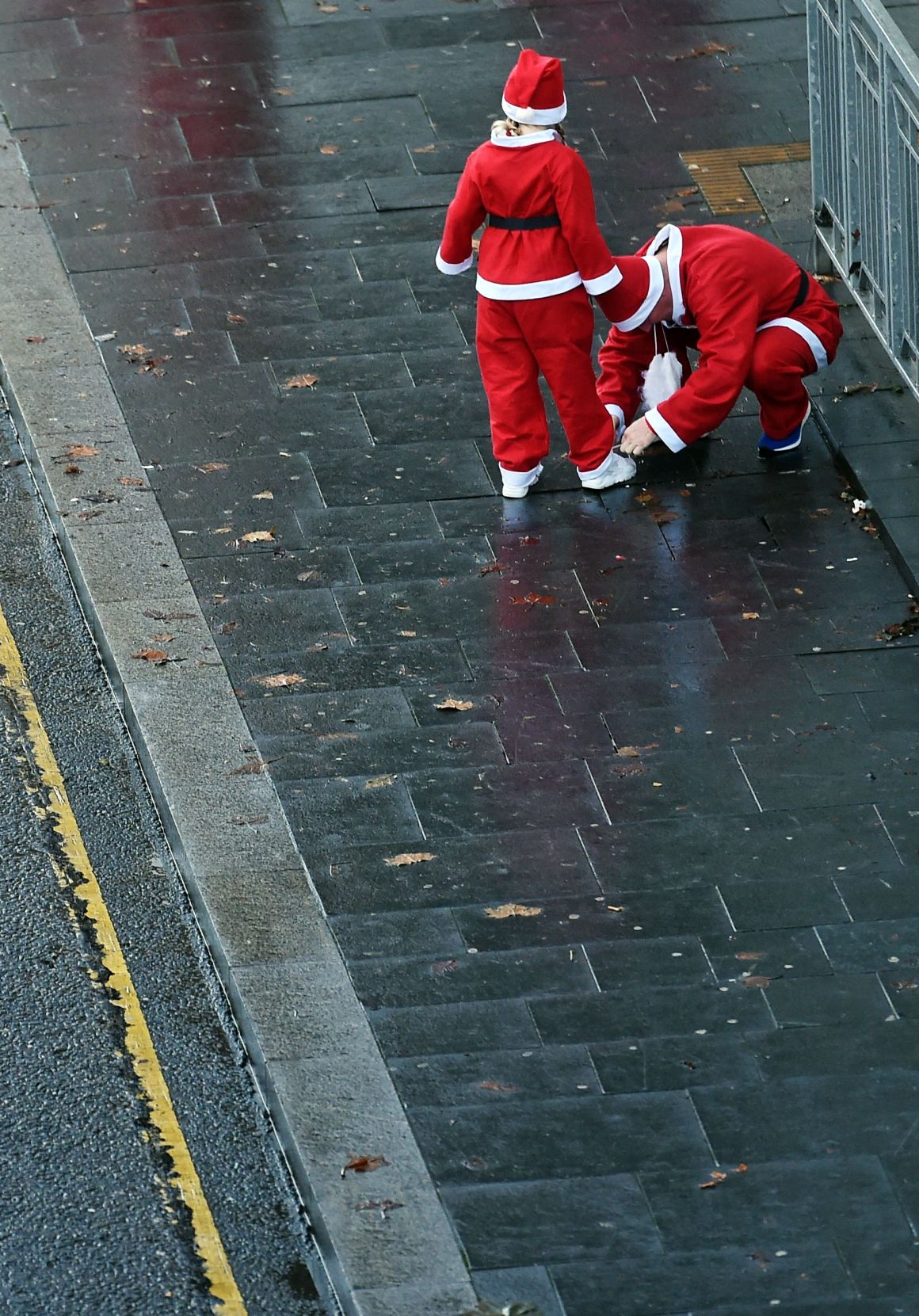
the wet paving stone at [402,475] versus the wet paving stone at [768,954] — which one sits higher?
the wet paving stone at [768,954]

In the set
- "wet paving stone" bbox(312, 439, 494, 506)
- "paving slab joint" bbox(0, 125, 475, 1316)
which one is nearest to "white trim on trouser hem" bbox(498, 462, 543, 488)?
"wet paving stone" bbox(312, 439, 494, 506)

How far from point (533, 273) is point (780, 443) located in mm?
1447

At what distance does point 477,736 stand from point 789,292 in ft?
8.48

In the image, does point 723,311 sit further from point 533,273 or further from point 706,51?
point 706,51

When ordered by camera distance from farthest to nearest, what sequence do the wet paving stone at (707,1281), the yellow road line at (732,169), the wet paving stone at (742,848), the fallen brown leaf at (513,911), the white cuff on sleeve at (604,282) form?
the yellow road line at (732,169)
the white cuff on sleeve at (604,282)
the wet paving stone at (742,848)
the fallen brown leaf at (513,911)
the wet paving stone at (707,1281)

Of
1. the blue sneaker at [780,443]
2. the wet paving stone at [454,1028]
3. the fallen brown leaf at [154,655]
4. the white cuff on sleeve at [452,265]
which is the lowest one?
the blue sneaker at [780,443]

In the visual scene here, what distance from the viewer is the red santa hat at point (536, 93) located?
8008mm

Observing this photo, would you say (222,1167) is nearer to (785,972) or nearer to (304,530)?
(785,972)

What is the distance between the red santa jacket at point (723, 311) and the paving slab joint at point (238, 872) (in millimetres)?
2175

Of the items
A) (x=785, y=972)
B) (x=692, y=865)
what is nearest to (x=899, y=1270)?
(x=785, y=972)

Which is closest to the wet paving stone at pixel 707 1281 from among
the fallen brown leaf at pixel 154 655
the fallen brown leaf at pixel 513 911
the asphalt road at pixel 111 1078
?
the asphalt road at pixel 111 1078

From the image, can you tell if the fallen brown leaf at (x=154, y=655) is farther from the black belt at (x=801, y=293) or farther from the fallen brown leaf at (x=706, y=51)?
the fallen brown leaf at (x=706, y=51)

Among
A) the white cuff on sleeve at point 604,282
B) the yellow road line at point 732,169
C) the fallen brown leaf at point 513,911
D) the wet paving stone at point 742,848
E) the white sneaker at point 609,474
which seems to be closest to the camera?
the fallen brown leaf at point 513,911

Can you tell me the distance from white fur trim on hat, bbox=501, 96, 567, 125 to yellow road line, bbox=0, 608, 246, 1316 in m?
2.83
